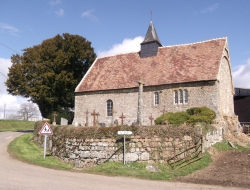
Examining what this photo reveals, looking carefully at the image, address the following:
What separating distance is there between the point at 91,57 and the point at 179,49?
1258 cm

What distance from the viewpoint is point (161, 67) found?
83.6 ft

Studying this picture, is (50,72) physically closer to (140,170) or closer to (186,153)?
(186,153)

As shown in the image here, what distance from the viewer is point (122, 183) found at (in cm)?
934

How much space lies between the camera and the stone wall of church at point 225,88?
22.4 metres

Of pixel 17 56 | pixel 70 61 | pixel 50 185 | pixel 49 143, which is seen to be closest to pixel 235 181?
pixel 50 185

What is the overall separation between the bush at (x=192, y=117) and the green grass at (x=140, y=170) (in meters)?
5.85

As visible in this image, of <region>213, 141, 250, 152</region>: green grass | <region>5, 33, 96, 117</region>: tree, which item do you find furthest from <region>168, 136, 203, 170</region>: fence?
<region>5, 33, 96, 117</region>: tree

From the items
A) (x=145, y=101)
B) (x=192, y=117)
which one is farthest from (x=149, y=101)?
(x=192, y=117)

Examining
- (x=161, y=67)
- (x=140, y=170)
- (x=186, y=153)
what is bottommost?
(x=140, y=170)

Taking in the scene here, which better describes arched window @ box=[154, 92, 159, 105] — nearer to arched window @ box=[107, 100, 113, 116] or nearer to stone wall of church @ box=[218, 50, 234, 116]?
arched window @ box=[107, 100, 113, 116]

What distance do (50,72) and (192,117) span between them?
18648 millimetres

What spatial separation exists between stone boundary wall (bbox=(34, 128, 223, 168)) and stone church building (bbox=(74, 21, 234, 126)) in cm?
704

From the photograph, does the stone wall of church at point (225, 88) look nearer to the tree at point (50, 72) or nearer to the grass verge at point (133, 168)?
the grass verge at point (133, 168)

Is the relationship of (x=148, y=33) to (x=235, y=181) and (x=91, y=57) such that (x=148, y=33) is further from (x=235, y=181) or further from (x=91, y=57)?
(x=235, y=181)
